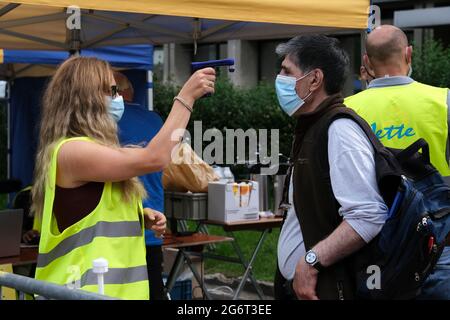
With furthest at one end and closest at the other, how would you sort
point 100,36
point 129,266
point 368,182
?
point 100,36 → point 129,266 → point 368,182

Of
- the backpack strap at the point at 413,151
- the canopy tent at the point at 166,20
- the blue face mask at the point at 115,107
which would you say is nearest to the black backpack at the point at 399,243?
the backpack strap at the point at 413,151

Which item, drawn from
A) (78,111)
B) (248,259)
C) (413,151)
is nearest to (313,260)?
(413,151)

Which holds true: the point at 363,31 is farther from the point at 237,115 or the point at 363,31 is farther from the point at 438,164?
the point at 237,115

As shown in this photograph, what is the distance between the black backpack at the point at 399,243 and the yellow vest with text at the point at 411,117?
0.70 meters

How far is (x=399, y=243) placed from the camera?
2.42 m

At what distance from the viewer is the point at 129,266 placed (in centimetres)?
267

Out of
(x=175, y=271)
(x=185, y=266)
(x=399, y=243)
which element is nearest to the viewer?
(x=399, y=243)

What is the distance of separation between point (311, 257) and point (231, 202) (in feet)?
9.09

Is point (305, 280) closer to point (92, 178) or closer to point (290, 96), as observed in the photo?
point (290, 96)

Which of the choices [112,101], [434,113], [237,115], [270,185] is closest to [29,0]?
[112,101]

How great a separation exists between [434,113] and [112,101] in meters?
1.36

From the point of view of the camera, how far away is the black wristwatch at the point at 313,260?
2.50 m

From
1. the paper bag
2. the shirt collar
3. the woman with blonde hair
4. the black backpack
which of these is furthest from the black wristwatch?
the paper bag

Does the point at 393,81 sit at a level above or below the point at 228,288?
above
